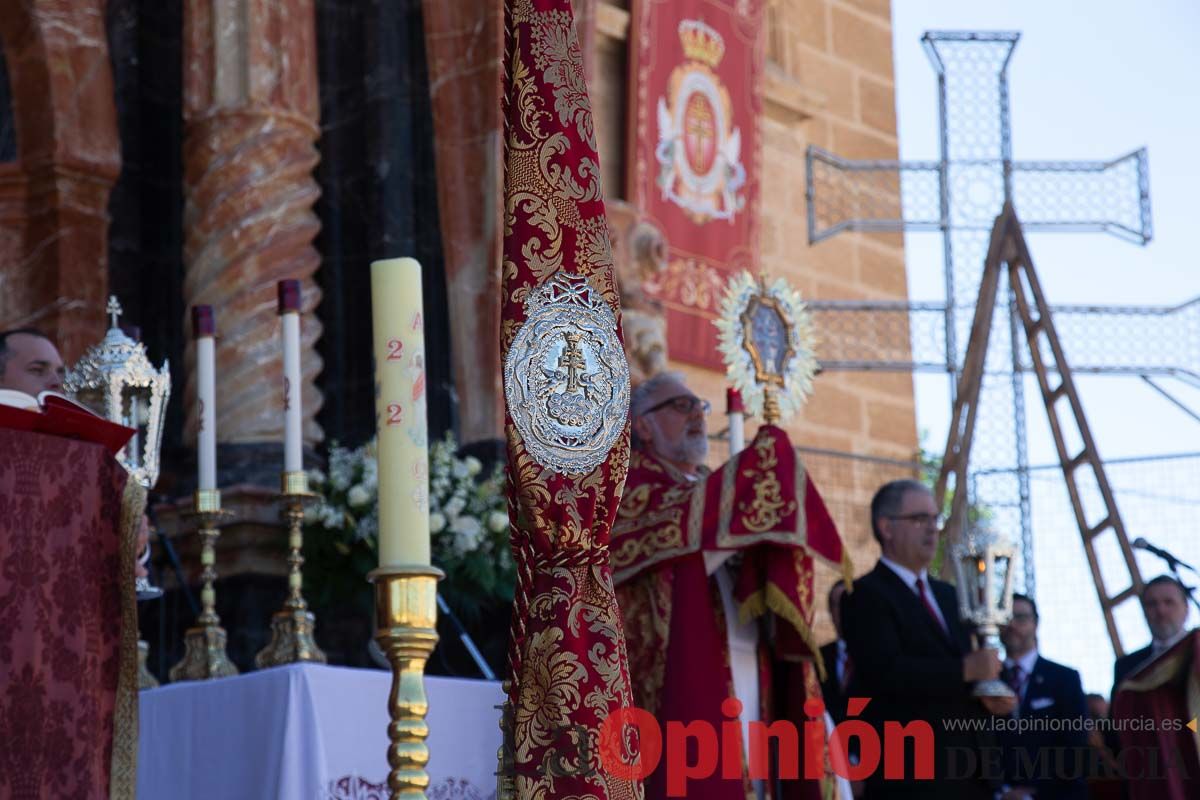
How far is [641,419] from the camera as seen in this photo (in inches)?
220

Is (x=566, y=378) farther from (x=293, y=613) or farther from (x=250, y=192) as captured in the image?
(x=250, y=192)

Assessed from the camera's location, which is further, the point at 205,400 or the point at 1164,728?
the point at 1164,728

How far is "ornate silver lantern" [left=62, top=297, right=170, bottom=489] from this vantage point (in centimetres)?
516

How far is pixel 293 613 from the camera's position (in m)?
5.13

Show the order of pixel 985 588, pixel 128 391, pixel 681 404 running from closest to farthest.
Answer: pixel 128 391
pixel 681 404
pixel 985 588

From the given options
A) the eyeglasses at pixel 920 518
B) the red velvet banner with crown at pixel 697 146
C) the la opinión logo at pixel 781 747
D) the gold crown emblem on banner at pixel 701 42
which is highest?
the gold crown emblem on banner at pixel 701 42

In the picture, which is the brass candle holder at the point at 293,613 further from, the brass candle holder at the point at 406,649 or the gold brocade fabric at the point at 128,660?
the brass candle holder at the point at 406,649

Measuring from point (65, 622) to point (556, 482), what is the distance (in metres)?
1.21

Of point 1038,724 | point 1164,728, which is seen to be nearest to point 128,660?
point 1038,724

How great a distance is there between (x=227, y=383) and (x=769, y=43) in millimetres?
5174

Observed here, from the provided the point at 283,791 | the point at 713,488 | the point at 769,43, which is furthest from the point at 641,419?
the point at 769,43

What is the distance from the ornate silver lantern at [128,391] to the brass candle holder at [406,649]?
2081 millimetres

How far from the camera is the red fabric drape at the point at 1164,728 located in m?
6.67

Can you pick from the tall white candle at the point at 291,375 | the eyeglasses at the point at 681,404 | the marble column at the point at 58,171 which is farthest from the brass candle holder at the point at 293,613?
the marble column at the point at 58,171
